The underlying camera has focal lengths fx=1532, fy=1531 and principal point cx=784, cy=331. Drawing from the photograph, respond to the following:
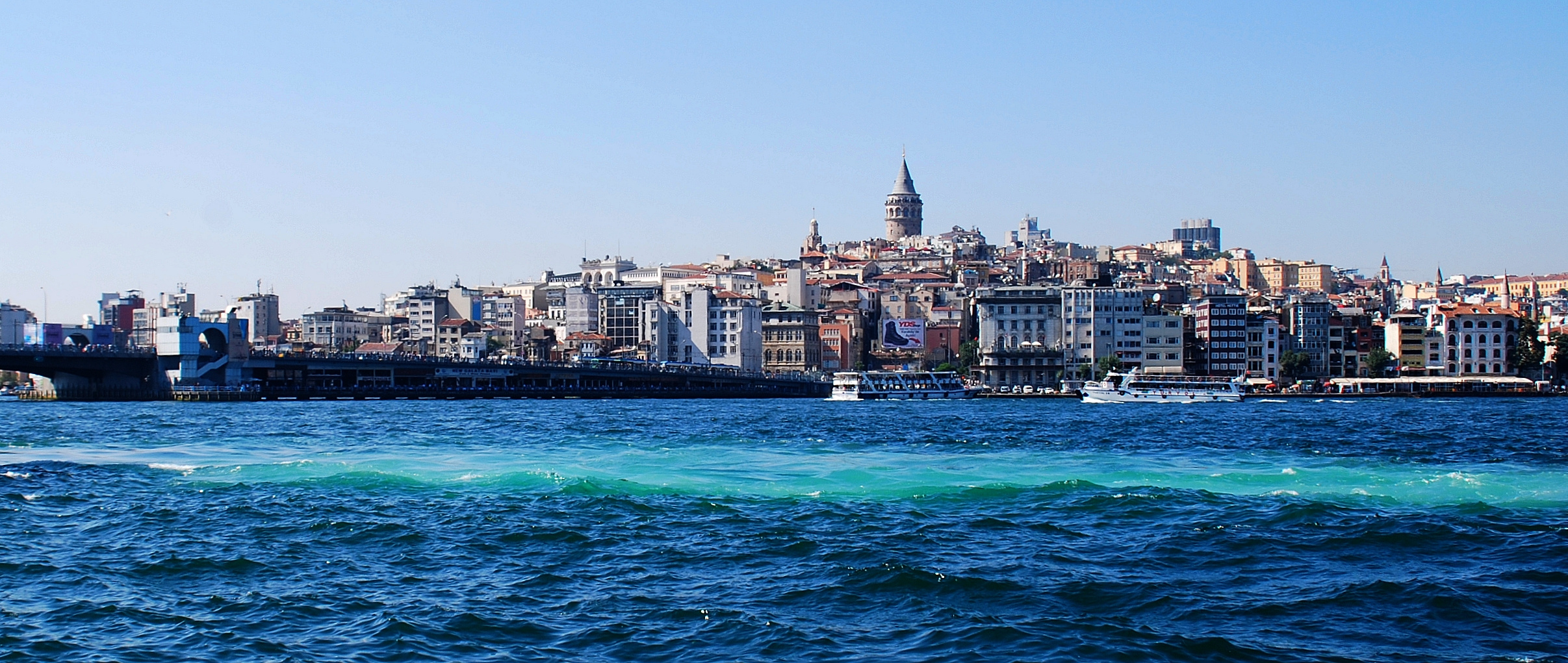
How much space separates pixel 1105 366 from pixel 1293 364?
13.5m

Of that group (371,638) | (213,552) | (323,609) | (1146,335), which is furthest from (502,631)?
(1146,335)

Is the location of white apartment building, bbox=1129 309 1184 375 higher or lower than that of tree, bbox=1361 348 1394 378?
higher

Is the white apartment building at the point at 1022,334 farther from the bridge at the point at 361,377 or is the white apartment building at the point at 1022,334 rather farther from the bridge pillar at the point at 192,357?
the bridge pillar at the point at 192,357

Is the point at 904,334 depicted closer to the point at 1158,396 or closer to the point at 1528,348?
the point at 1158,396

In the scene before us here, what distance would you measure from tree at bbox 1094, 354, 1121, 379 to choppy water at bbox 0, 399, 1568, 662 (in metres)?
70.6

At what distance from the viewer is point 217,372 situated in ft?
314

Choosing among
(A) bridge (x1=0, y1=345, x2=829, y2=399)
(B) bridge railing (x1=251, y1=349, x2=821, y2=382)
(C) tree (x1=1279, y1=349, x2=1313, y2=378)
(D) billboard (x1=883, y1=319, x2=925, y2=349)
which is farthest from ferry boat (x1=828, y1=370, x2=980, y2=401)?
(D) billboard (x1=883, y1=319, x2=925, y2=349)

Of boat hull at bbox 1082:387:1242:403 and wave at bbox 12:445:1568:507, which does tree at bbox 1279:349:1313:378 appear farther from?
wave at bbox 12:445:1568:507

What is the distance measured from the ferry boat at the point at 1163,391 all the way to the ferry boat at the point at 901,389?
878 centimetres

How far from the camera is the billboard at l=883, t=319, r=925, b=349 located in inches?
5118

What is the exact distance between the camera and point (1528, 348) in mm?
109812

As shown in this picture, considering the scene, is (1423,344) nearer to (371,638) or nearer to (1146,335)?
(1146,335)

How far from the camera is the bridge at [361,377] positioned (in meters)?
92.4

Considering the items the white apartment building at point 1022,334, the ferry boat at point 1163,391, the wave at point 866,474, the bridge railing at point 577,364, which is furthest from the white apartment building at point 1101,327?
the wave at point 866,474
